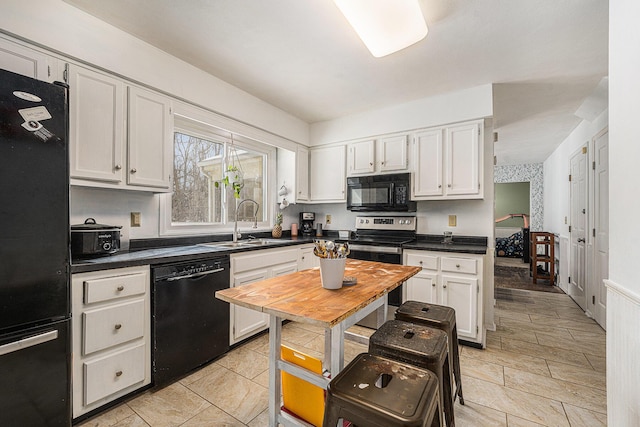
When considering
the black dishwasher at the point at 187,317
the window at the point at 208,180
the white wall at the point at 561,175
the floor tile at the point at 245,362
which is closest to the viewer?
the black dishwasher at the point at 187,317

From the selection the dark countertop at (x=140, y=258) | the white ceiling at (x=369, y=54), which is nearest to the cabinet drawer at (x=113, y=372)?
the dark countertop at (x=140, y=258)

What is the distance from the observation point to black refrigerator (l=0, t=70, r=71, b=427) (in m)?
1.23

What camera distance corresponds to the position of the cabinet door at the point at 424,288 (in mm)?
2816

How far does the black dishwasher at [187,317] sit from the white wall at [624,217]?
8.19 ft

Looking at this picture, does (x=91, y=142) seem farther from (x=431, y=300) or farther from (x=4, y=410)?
(x=431, y=300)

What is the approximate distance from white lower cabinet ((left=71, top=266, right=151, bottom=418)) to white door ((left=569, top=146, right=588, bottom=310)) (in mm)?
5013

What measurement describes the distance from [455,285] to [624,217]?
61.1 inches

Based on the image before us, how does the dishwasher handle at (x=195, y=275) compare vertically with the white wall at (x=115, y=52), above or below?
below

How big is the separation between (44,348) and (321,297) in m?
1.36

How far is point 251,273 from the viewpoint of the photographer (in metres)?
2.70

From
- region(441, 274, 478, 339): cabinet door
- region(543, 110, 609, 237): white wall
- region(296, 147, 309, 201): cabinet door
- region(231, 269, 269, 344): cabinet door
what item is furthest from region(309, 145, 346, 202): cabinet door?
region(543, 110, 609, 237): white wall

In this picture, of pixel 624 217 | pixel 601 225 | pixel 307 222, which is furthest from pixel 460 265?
pixel 307 222

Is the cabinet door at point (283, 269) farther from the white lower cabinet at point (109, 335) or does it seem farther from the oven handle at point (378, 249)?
the white lower cabinet at point (109, 335)

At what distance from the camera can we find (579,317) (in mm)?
3449
